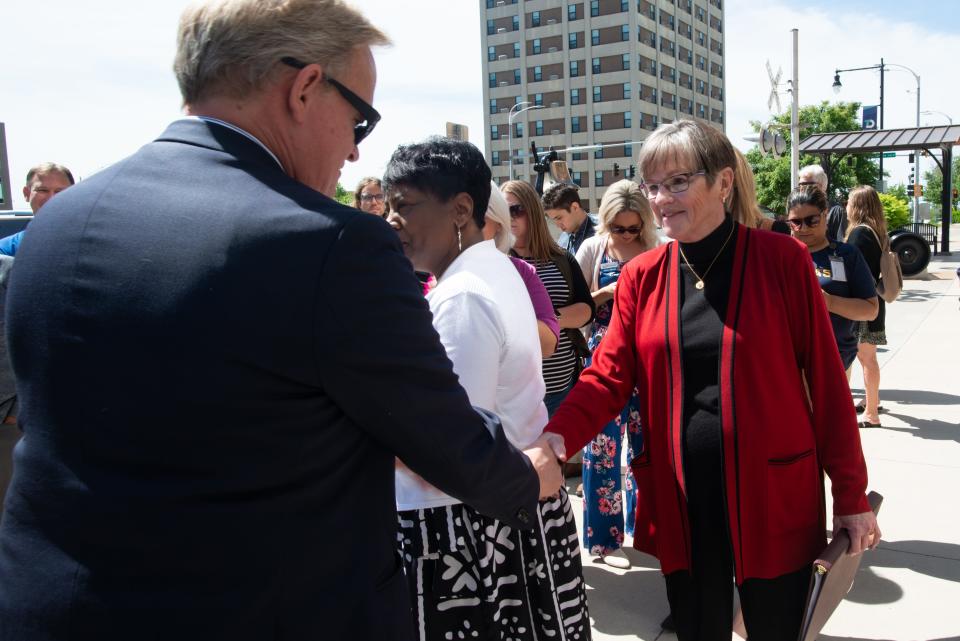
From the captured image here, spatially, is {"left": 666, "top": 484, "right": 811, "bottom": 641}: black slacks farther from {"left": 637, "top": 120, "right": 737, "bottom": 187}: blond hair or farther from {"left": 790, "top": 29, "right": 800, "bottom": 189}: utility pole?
{"left": 790, "top": 29, "right": 800, "bottom": 189}: utility pole

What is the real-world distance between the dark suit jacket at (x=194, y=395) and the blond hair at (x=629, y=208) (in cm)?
335

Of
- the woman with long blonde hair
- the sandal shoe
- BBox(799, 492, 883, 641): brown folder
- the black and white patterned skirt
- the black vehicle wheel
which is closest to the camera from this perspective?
BBox(799, 492, 883, 641): brown folder

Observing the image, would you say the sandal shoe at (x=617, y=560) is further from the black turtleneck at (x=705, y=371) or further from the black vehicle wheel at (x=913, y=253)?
the black vehicle wheel at (x=913, y=253)

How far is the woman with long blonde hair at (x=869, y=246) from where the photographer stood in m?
5.96

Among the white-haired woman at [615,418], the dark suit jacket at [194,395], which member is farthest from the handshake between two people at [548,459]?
the white-haired woman at [615,418]

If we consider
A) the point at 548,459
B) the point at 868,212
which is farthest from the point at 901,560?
the point at 868,212

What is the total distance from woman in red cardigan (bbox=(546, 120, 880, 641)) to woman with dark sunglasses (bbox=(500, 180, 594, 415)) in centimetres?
171

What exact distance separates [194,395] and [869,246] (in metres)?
6.00

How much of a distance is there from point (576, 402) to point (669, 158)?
783mm

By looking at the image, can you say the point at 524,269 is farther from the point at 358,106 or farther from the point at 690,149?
the point at 358,106

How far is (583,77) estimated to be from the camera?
83062mm

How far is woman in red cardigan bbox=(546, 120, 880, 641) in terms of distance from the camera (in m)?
2.10

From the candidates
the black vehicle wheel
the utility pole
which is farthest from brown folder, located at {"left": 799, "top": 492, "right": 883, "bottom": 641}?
the black vehicle wheel

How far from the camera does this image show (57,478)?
1.11 metres
